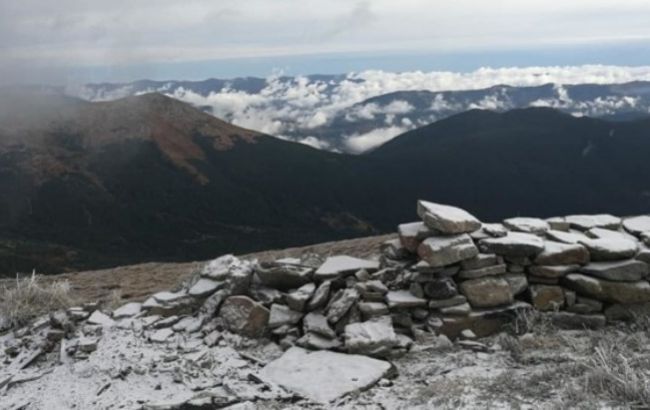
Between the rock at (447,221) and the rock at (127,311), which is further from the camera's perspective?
the rock at (127,311)

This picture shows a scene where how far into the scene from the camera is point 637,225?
10820 mm

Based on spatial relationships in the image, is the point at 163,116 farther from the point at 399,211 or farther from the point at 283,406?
the point at 283,406

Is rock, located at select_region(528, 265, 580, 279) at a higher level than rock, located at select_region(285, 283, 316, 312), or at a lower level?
higher

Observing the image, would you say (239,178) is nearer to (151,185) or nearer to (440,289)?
(151,185)

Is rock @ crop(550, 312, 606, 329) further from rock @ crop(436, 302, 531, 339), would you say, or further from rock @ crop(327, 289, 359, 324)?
rock @ crop(327, 289, 359, 324)

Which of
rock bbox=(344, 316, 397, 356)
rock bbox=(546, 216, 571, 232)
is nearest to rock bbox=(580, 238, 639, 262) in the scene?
rock bbox=(546, 216, 571, 232)

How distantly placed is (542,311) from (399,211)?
447ft

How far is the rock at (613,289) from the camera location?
9.25 meters

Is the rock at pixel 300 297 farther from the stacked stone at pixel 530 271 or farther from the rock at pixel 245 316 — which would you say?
the stacked stone at pixel 530 271

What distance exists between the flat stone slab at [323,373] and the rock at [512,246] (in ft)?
8.29

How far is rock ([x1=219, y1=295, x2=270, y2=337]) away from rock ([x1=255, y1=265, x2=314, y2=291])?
57 cm

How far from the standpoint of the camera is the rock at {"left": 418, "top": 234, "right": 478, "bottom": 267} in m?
9.21

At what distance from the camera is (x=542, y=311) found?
30.9 ft

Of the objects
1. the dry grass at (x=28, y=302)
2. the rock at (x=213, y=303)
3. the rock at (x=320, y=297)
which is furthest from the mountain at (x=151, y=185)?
the rock at (x=320, y=297)
